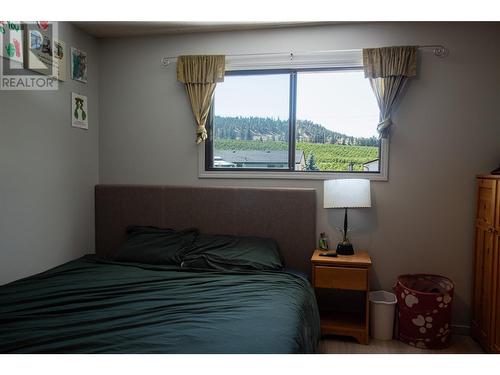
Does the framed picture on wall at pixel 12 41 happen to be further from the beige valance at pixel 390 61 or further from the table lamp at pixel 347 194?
the beige valance at pixel 390 61

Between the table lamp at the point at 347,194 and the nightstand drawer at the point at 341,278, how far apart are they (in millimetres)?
221

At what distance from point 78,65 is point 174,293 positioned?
2.23 m

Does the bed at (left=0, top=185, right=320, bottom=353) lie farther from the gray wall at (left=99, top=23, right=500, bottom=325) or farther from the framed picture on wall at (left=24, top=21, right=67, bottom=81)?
the framed picture on wall at (left=24, top=21, right=67, bottom=81)

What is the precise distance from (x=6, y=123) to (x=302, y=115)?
225 cm

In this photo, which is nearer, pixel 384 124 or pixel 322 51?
pixel 384 124

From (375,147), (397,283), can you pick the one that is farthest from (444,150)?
(397,283)

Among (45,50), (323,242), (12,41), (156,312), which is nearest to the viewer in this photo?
(156,312)

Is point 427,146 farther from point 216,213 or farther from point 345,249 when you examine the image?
point 216,213

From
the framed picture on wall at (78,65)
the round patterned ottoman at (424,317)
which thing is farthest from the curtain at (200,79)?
the round patterned ottoman at (424,317)

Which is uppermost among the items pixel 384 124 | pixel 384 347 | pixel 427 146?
pixel 384 124

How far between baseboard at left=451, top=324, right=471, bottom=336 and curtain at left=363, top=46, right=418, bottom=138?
1642 millimetres

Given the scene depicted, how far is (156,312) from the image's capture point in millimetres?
1849

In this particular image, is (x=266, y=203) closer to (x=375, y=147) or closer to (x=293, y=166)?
(x=293, y=166)

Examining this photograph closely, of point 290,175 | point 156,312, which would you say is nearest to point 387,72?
point 290,175
